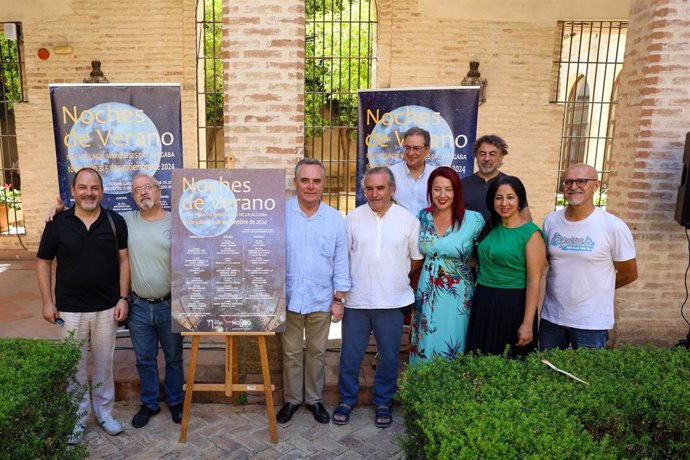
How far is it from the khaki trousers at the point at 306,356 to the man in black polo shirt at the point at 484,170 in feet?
5.05

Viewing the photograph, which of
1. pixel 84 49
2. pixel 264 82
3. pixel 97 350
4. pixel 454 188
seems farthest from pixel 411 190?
pixel 84 49

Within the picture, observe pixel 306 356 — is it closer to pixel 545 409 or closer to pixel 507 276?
pixel 507 276

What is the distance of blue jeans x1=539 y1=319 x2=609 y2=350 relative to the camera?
12.3 feet

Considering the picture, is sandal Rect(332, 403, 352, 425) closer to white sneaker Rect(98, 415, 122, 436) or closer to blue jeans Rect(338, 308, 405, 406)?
blue jeans Rect(338, 308, 405, 406)

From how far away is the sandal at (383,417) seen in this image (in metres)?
4.21

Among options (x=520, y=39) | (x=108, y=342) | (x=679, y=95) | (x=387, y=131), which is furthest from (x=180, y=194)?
(x=520, y=39)

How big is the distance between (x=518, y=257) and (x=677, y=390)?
1.27 meters

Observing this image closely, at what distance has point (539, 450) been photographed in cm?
216

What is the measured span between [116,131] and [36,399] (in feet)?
8.86

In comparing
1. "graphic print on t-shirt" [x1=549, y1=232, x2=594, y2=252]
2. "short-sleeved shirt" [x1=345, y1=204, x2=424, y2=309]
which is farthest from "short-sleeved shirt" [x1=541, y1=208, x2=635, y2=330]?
"short-sleeved shirt" [x1=345, y1=204, x2=424, y2=309]

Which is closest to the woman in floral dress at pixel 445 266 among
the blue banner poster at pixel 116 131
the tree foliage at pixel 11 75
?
the blue banner poster at pixel 116 131

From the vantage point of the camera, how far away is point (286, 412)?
4266 mm

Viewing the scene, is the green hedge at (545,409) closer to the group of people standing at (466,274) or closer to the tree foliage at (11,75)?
the group of people standing at (466,274)

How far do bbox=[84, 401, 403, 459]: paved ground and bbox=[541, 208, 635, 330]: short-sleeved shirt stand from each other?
1.61m
